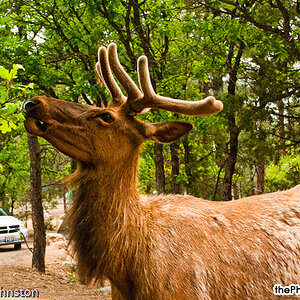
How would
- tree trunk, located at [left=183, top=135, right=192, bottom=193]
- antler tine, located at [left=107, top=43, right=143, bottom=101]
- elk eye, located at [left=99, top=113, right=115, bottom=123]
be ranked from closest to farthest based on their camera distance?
elk eye, located at [left=99, top=113, right=115, bottom=123] → antler tine, located at [left=107, top=43, right=143, bottom=101] → tree trunk, located at [left=183, top=135, right=192, bottom=193]

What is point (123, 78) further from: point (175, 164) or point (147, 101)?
point (175, 164)

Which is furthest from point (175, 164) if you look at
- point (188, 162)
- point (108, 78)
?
point (108, 78)

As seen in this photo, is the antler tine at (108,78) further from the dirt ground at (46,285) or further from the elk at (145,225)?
the dirt ground at (46,285)

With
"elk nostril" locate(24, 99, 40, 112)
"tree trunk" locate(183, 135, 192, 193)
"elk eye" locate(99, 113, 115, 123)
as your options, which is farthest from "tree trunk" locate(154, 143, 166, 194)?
"elk nostril" locate(24, 99, 40, 112)

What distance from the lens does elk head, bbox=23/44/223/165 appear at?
111 inches

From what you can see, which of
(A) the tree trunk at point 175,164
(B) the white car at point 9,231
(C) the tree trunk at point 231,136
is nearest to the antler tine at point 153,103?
(C) the tree trunk at point 231,136

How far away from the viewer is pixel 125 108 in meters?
3.25

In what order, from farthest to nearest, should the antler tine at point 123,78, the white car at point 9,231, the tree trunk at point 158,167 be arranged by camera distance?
1. the white car at point 9,231
2. the tree trunk at point 158,167
3. the antler tine at point 123,78

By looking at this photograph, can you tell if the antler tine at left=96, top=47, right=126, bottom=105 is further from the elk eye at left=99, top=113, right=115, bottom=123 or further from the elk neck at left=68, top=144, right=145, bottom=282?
the elk neck at left=68, top=144, right=145, bottom=282

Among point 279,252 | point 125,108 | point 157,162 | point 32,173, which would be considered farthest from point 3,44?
point 279,252

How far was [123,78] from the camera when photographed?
3299 millimetres

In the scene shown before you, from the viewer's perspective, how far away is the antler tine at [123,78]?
3254mm

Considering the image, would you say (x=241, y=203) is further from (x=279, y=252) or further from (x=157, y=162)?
(x=157, y=162)

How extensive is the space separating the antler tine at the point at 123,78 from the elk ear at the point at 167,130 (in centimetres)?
32
